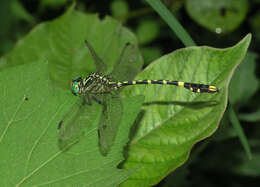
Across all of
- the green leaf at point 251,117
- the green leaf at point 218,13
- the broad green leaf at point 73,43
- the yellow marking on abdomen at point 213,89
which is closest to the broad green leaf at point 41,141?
the yellow marking on abdomen at point 213,89

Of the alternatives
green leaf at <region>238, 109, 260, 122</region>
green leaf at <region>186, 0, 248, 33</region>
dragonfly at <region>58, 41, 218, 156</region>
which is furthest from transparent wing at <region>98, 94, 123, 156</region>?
green leaf at <region>238, 109, 260, 122</region>

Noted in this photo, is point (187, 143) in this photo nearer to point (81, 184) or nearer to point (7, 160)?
point (81, 184)

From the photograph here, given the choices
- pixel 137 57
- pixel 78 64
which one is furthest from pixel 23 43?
pixel 137 57

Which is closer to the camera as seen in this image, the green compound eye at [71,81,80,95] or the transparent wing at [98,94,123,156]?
the transparent wing at [98,94,123,156]

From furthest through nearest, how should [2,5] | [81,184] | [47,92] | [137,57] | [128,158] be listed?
[2,5] → [137,57] → [128,158] → [47,92] → [81,184]

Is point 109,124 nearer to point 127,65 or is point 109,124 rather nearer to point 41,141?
point 41,141

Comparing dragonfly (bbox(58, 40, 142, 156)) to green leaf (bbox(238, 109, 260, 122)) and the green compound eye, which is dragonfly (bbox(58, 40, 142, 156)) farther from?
green leaf (bbox(238, 109, 260, 122))

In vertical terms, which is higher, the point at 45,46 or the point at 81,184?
the point at 45,46
